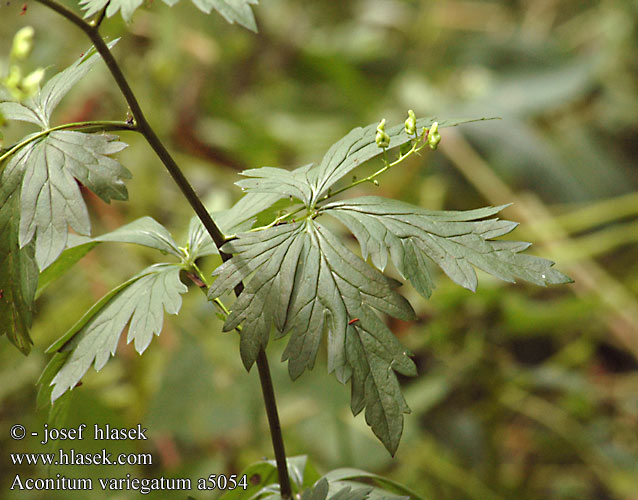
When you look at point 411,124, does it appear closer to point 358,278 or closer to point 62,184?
point 358,278

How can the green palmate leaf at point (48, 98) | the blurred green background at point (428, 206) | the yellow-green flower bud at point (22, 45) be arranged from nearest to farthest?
1. the yellow-green flower bud at point (22, 45)
2. the green palmate leaf at point (48, 98)
3. the blurred green background at point (428, 206)

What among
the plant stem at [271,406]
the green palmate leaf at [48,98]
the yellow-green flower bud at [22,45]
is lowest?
the plant stem at [271,406]

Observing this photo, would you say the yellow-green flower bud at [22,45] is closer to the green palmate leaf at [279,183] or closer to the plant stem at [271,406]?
the green palmate leaf at [279,183]

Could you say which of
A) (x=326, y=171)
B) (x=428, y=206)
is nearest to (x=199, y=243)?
(x=326, y=171)

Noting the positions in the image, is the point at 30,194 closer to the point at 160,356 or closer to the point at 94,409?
the point at 94,409

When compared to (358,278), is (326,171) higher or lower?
higher

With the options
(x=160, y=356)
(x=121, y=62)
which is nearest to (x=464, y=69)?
(x=121, y=62)

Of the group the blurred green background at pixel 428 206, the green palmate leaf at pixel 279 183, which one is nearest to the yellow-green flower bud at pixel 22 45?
the green palmate leaf at pixel 279 183
